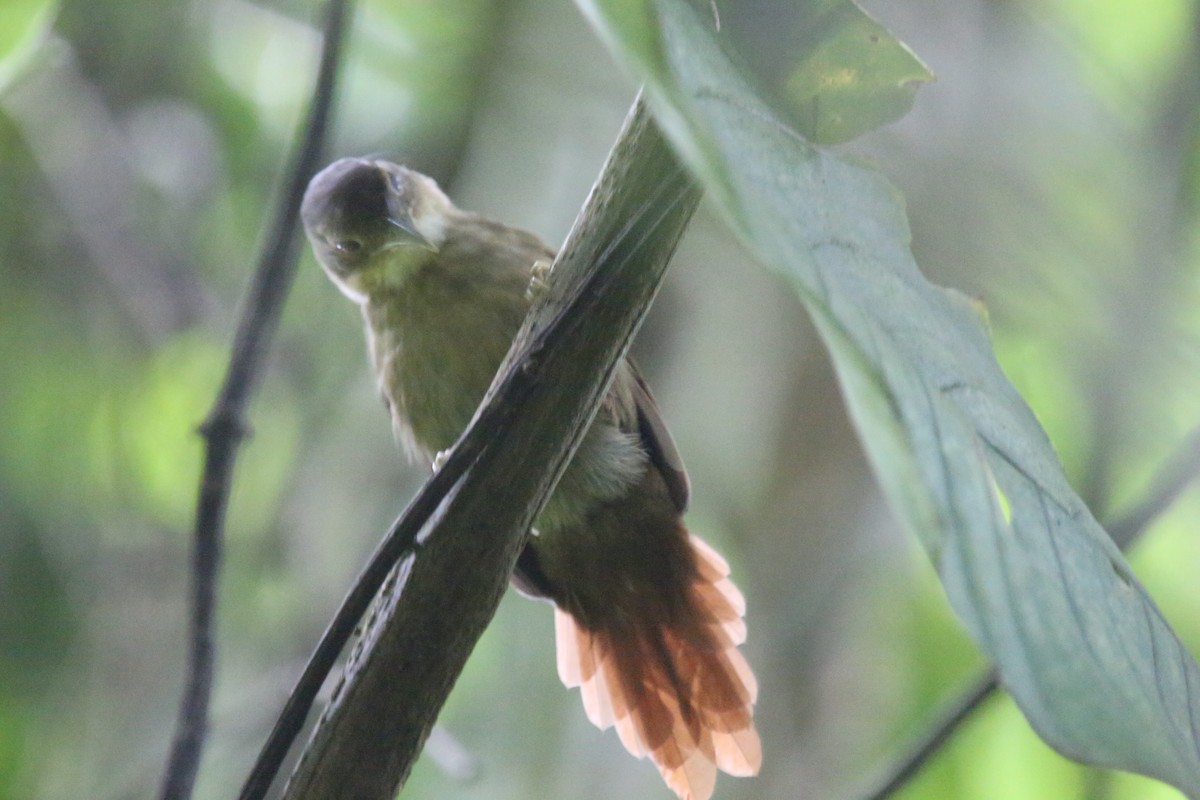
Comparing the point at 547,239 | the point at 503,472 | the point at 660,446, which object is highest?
the point at 503,472

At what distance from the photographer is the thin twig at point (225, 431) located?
4.48ft

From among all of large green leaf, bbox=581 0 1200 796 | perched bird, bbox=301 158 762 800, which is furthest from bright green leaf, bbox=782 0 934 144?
perched bird, bbox=301 158 762 800

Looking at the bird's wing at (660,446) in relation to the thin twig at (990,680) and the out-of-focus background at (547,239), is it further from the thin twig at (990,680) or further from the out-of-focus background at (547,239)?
the thin twig at (990,680)

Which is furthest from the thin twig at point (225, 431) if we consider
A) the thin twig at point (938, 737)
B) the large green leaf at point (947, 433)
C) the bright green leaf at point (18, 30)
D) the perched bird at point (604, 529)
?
the large green leaf at point (947, 433)

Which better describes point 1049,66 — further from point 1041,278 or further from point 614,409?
point 614,409

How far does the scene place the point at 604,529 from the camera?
1.98 m

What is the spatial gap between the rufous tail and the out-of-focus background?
23cm

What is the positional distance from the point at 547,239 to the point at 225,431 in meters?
1.64

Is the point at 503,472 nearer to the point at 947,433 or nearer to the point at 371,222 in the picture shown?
the point at 947,433

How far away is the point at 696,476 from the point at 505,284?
1.00 meters

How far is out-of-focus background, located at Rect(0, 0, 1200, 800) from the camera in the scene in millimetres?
2309

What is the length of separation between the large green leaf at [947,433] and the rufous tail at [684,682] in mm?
1070

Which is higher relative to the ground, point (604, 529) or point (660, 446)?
point (660, 446)

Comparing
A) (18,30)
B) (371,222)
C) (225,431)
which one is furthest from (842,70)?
(371,222)
